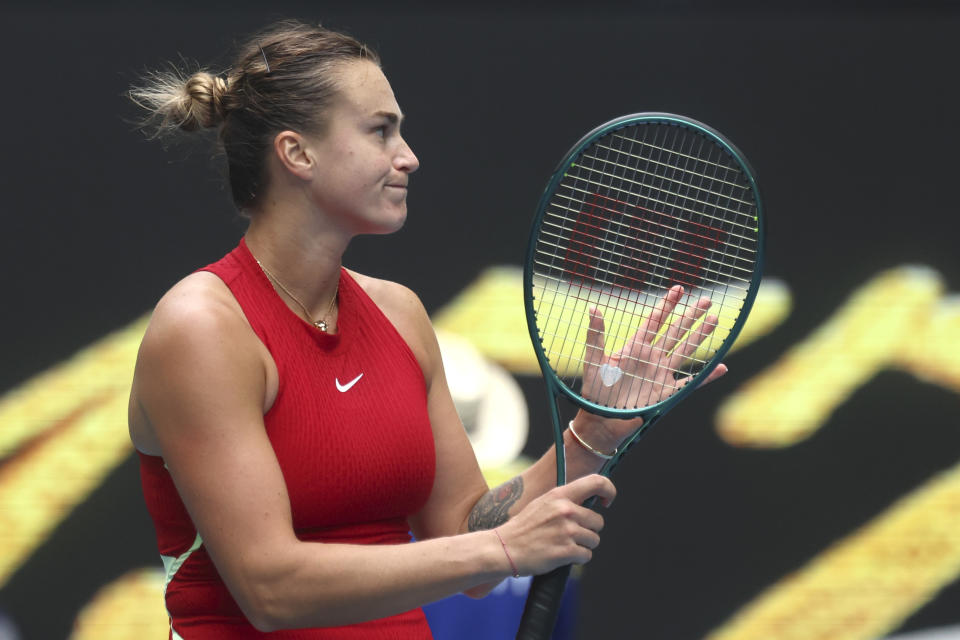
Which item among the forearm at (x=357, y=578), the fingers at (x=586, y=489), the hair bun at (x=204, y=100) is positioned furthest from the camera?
the hair bun at (x=204, y=100)

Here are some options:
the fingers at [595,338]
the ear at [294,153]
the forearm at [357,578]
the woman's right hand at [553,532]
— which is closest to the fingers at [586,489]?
the woman's right hand at [553,532]

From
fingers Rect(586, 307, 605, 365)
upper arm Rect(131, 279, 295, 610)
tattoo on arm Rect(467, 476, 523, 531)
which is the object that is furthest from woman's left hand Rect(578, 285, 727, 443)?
upper arm Rect(131, 279, 295, 610)

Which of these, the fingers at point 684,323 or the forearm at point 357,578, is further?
the fingers at point 684,323

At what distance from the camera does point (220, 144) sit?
1.51 m

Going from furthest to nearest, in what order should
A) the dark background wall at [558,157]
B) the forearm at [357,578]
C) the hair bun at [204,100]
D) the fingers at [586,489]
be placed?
the dark background wall at [558,157], the hair bun at [204,100], the fingers at [586,489], the forearm at [357,578]

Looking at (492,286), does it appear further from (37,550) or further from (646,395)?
(646,395)

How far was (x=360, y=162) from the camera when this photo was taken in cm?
139

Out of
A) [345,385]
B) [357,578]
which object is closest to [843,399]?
[345,385]

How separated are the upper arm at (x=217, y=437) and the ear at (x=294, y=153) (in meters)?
0.22

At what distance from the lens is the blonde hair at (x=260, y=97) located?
4.61 ft

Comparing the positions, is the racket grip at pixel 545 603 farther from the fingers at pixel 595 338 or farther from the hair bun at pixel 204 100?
the hair bun at pixel 204 100

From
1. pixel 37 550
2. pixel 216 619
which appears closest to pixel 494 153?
pixel 37 550

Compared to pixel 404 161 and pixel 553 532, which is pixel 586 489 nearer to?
pixel 553 532

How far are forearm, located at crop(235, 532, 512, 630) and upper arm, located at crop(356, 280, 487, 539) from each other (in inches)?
10.8
